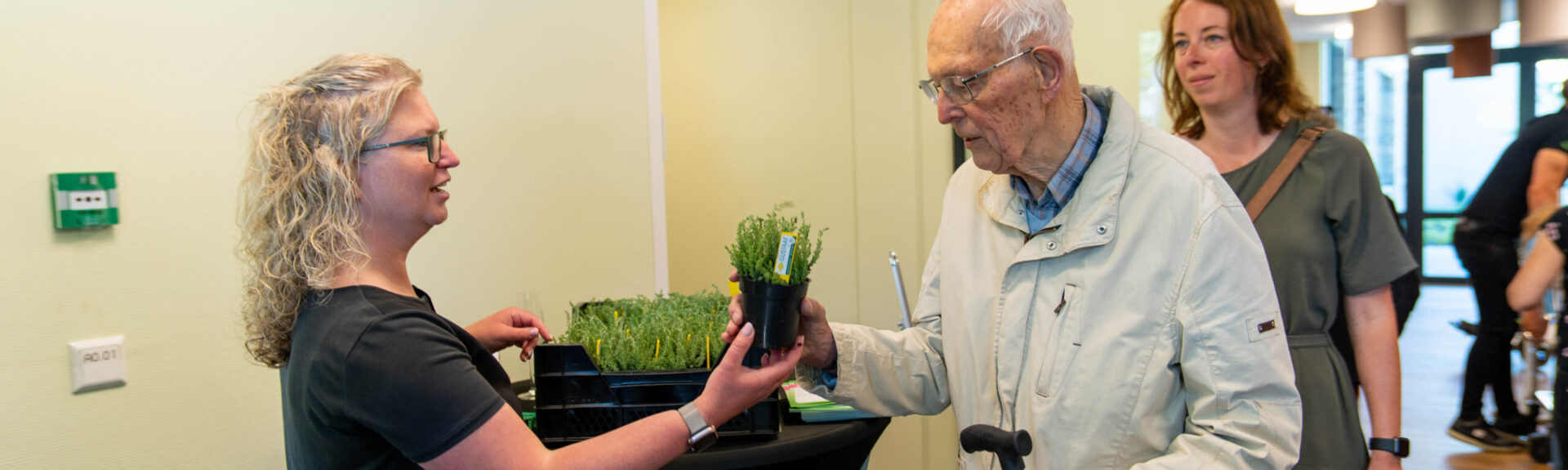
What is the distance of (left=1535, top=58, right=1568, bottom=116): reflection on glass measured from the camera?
10.7ft

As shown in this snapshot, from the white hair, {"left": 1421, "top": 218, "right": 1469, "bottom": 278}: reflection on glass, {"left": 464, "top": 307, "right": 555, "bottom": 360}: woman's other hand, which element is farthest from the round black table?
{"left": 1421, "top": 218, "right": 1469, "bottom": 278}: reflection on glass

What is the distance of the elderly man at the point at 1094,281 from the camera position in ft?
3.93

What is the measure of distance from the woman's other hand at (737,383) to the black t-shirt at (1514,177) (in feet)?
11.6

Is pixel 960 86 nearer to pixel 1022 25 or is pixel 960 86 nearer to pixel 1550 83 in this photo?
pixel 1022 25

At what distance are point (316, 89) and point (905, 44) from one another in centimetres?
238

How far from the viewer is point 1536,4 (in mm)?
3246

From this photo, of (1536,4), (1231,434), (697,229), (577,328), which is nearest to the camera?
(1231,434)

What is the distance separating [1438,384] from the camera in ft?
17.0

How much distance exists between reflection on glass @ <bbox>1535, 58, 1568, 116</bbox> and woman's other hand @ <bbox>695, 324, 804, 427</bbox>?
3.40 metres

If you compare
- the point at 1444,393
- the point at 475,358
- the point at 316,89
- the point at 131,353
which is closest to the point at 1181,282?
the point at 475,358

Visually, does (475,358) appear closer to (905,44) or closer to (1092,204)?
(1092,204)

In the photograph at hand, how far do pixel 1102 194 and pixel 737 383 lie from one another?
0.61 m

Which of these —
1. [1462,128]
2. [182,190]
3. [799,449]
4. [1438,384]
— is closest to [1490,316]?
[1462,128]

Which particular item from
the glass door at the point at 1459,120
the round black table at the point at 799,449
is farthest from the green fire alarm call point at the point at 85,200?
the glass door at the point at 1459,120
